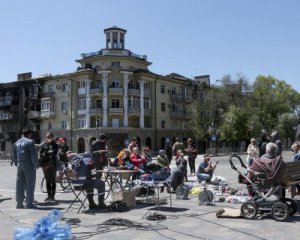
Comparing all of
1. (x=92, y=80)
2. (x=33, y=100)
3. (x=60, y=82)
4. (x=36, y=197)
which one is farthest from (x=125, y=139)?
(x=36, y=197)

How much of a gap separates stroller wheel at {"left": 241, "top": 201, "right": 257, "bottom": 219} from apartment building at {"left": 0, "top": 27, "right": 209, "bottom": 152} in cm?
4799

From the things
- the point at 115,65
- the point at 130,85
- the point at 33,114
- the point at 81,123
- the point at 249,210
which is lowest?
the point at 249,210

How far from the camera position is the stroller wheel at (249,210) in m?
8.82

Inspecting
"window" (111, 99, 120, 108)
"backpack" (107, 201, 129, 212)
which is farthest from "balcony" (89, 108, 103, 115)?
"backpack" (107, 201, 129, 212)

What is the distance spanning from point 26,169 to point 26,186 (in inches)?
16.9

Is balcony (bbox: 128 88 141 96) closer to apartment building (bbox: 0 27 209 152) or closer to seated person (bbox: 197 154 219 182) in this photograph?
apartment building (bbox: 0 27 209 152)

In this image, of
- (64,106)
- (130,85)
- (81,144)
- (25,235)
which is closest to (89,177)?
(25,235)

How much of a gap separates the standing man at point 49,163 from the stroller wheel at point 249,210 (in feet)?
18.7

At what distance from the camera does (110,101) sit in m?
59.4

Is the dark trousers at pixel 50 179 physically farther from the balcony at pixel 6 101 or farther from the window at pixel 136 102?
the balcony at pixel 6 101

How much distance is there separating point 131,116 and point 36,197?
4706 cm

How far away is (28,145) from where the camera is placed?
11055mm

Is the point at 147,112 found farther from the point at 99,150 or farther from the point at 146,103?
the point at 99,150

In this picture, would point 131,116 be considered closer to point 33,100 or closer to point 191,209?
point 33,100
